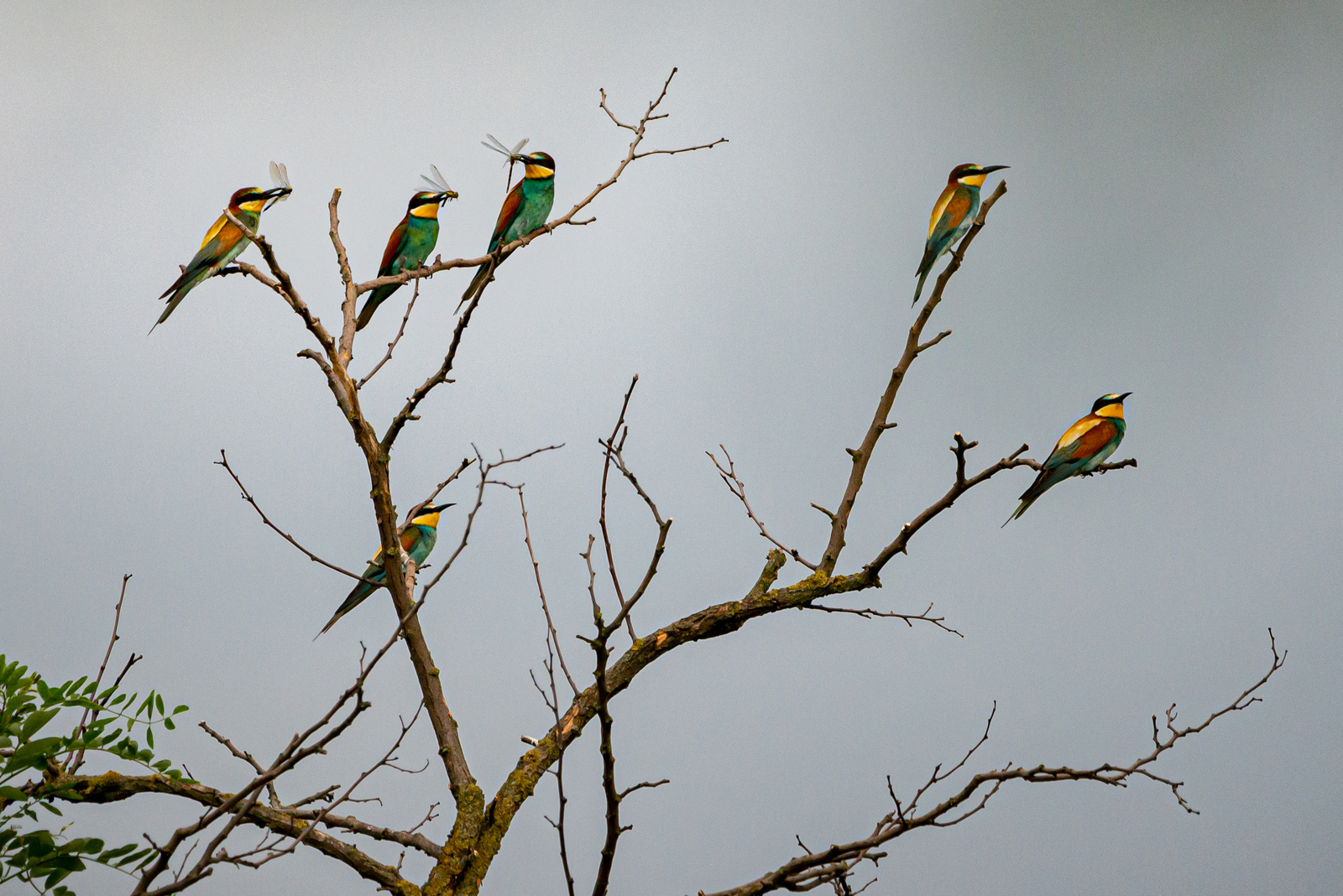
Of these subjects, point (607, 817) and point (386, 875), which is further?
point (386, 875)

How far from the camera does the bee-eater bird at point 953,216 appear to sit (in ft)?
9.08

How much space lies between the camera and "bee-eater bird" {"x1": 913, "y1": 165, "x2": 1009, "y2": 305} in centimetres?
277

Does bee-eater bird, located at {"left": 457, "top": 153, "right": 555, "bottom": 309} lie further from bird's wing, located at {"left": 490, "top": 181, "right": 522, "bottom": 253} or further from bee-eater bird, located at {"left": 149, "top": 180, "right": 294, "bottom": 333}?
bee-eater bird, located at {"left": 149, "top": 180, "right": 294, "bottom": 333}

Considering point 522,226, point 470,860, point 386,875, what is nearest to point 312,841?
point 386,875

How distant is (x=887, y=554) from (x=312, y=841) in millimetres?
1097

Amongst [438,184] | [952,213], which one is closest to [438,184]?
[438,184]

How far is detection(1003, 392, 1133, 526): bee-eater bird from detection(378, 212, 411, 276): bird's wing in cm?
190

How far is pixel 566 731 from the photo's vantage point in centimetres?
178

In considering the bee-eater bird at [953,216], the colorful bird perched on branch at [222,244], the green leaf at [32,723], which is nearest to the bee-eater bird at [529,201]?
the colorful bird perched on branch at [222,244]

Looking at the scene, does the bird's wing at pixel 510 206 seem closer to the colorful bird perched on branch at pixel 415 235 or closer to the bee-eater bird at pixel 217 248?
the colorful bird perched on branch at pixel 415 235

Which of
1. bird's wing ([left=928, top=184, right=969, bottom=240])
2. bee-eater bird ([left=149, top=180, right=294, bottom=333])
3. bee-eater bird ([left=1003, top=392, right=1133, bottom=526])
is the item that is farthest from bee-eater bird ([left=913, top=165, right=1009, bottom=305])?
bee-eater bird ([left=149, top=180, right=294, bottom=333])

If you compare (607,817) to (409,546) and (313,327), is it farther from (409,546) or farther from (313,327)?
(409,546)

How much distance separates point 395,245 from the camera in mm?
3043

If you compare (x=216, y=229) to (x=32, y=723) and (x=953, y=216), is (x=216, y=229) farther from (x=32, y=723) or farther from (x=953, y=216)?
(x=953, y=216)
